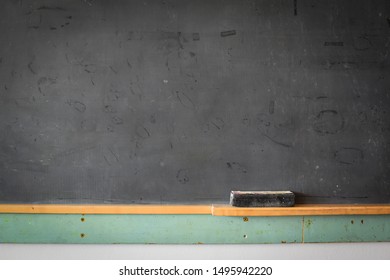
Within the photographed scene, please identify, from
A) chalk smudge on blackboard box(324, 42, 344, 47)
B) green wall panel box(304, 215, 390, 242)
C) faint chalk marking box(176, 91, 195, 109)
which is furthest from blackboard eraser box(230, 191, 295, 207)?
chalk smudge on blackboard box(324, 42, 344, 47)

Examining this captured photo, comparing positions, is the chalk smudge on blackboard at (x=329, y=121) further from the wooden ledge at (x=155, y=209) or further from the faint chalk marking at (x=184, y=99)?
the faint chalk marking at (x=184, y=99)

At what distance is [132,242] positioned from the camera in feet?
6.57

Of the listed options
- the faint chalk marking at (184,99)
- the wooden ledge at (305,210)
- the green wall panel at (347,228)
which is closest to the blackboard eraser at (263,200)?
the wooden ledge at (305,210)

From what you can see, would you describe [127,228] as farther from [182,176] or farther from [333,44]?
[333,44]

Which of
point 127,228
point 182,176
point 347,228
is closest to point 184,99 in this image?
point 182,176

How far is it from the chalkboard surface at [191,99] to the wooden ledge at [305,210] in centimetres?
7

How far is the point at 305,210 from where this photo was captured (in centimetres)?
192

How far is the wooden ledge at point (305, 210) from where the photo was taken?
1909mm

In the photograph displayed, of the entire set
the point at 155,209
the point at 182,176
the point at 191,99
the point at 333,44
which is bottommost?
the point at 155,209

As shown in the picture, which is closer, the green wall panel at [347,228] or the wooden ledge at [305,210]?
the wooden ledge at [305,210]

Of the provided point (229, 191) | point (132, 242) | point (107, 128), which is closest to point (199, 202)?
point (229, 191)

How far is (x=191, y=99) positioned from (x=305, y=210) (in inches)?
34.7

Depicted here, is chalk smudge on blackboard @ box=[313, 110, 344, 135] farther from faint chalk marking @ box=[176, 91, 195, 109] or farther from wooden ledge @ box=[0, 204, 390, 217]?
faint chalk marking @ box=[176, 91, 195, 109]

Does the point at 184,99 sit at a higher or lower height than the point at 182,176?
higher
